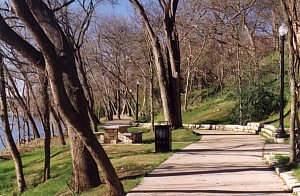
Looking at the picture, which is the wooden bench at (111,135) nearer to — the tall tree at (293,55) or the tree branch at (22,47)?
the tall tree at (293,55)

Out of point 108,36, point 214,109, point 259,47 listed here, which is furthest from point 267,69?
point 108,36

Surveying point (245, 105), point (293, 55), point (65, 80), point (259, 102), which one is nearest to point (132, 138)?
point (245, 105)

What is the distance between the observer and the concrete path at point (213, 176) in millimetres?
8719

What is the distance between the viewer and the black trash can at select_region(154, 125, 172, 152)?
15242 mm

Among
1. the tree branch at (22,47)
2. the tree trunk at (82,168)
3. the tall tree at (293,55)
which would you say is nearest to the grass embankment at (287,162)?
the tall tree at (293,55)

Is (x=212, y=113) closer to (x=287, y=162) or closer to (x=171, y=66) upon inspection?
(x=171, y=66)

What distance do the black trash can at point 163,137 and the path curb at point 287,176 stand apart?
3757 millimetres

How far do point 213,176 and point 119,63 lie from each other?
4190cm

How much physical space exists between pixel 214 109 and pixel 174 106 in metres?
13.9

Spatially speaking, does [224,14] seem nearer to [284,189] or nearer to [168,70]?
[168,70]

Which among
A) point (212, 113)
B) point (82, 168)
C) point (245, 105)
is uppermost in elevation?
point (245, 105)

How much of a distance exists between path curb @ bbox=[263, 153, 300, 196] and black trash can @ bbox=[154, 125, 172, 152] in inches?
148

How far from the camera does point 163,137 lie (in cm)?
Answer: 1544

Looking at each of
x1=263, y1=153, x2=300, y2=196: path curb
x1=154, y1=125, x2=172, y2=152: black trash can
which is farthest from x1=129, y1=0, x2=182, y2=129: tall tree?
x1=263, y1=153, x2=300, y2=196: path curb
